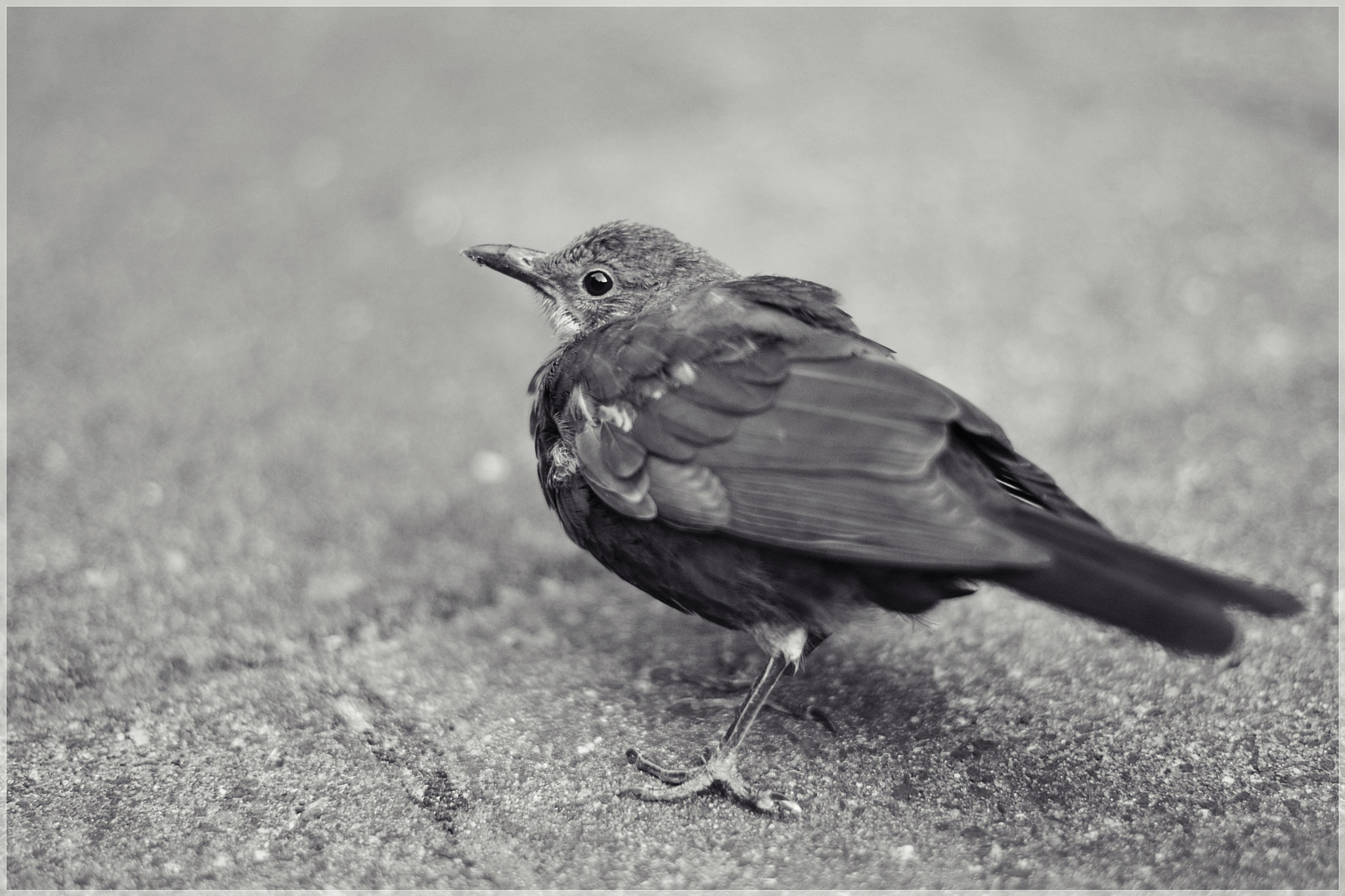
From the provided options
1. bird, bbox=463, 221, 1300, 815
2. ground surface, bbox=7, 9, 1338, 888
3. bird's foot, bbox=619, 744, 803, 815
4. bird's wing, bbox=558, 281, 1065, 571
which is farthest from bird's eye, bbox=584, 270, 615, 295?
bird's foot, bbox=619, 744, 803, 815

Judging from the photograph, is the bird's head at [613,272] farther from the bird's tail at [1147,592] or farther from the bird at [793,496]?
the bird's tail at [1147,592]

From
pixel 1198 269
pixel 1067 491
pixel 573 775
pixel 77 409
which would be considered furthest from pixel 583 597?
pixel 1198 269

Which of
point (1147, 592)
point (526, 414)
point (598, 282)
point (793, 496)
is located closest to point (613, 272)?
point (598, 282)

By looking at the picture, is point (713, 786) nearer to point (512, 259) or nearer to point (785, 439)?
point (785, 439)

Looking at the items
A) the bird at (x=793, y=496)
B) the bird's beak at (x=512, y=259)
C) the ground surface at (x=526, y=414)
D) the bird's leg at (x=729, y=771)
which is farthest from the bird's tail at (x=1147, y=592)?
the bird's beak at (x=512, y=259)

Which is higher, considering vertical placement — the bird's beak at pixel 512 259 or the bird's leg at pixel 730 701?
the bird's beak at pixel 512 259

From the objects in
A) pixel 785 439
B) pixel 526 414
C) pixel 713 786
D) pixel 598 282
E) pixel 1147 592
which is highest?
pixel 598 282
